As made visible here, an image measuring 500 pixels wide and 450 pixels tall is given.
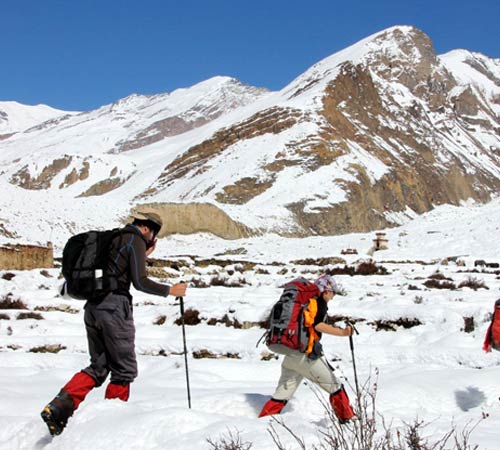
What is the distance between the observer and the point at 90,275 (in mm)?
4621

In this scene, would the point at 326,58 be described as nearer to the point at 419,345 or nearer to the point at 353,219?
the point at 353,219

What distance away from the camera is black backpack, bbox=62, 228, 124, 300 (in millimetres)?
4625

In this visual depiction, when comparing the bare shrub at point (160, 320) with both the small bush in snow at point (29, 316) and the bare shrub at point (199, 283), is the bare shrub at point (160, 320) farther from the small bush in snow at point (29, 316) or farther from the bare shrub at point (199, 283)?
the bare shrub at point (199, 283)

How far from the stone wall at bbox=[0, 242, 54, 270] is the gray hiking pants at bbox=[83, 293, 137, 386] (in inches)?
602

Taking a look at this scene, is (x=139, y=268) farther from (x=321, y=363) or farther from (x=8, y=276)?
(x=8, y=276)

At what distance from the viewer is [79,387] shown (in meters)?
4.61

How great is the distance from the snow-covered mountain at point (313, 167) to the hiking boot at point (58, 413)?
35376mm

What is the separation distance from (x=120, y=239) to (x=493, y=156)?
440 feet

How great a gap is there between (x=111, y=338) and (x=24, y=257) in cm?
1616

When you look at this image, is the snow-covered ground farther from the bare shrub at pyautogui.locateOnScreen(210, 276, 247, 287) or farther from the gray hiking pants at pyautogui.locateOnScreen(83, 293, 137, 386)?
the bare shrub at pyautogui.locateOnScreen(210, 276, 247, 287)

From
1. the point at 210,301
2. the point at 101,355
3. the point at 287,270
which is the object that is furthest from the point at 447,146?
the point at 101,355

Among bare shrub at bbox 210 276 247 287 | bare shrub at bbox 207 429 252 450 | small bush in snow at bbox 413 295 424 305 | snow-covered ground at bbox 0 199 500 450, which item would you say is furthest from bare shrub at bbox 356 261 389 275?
bare shrub at bbox 207 429 252 450

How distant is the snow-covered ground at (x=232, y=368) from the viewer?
4270mm

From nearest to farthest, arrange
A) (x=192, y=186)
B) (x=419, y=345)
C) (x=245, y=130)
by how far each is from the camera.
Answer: (x=419, y=345)
(x=192, y=186)
(x=245, y=130)
